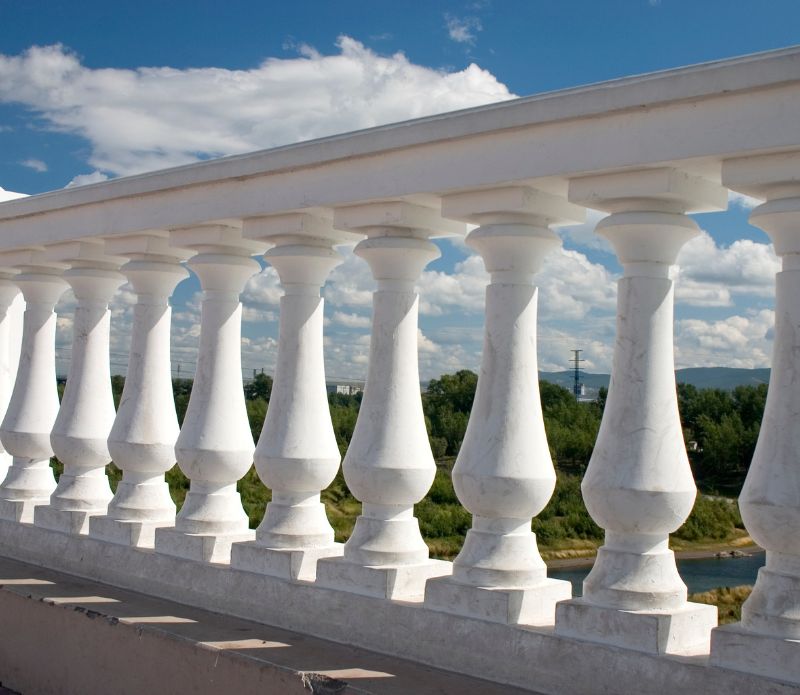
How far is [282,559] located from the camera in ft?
33.7

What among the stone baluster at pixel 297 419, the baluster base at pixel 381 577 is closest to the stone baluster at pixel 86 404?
the stone baluster at pixel 297 419

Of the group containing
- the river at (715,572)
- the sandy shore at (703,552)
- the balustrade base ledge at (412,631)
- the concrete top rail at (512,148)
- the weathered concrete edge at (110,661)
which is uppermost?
the concrete top rail at (512,148)

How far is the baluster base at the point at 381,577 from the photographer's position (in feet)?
30.7

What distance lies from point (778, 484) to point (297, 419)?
4.84 m

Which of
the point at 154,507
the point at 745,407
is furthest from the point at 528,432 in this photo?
the point at 745,407

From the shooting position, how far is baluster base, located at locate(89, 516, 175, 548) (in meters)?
12.0

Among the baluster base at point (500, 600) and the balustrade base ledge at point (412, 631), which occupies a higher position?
the baluster base at point (500, 600)

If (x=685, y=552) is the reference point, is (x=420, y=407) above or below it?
above

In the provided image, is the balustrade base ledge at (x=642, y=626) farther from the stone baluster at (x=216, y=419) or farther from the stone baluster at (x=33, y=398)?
the stone baluster at (x=33, y=398)

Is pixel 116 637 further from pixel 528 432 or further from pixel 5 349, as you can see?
pixel 5 349

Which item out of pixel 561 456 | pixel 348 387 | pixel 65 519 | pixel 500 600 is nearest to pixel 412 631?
pixel 500 600

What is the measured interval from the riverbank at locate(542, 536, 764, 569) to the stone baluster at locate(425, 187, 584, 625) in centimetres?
2508

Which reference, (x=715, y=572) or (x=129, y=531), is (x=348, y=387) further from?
(x=715, y=572)

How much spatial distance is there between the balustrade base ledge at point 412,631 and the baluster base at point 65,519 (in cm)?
12
